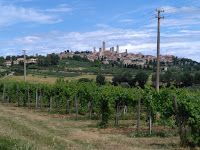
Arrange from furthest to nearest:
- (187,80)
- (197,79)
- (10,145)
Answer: (197,79), (187,80), (10,145)

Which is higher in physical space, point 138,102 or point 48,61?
point 48,61

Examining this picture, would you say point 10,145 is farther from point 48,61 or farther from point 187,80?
point 48,61

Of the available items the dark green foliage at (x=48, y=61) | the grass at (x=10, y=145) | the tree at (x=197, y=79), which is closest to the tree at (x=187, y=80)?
the tree at (x=197, y=79)

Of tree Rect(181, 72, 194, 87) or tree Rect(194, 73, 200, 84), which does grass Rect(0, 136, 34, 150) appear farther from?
tree Rect(194, 73, 200, 84)

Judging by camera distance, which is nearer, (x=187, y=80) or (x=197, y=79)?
(x=187, y=80)

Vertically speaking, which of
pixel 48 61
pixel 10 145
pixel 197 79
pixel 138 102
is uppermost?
pixel 48 61

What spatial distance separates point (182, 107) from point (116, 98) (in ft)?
19.2

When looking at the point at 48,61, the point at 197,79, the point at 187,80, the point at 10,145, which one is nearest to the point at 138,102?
the point at 10,145

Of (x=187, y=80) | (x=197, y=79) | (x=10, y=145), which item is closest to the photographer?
(x=10, y=145)

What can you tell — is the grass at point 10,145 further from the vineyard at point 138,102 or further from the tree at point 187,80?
the tree at point 187,80

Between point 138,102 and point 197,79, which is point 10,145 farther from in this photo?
point 197,79

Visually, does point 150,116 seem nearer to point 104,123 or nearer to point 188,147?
point 104,123

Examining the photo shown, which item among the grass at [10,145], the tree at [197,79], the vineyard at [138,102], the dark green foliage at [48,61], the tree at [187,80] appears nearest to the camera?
the grass at [10,145]

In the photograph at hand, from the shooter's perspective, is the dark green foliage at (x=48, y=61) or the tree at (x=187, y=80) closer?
the tree at (x=187, y=80)
